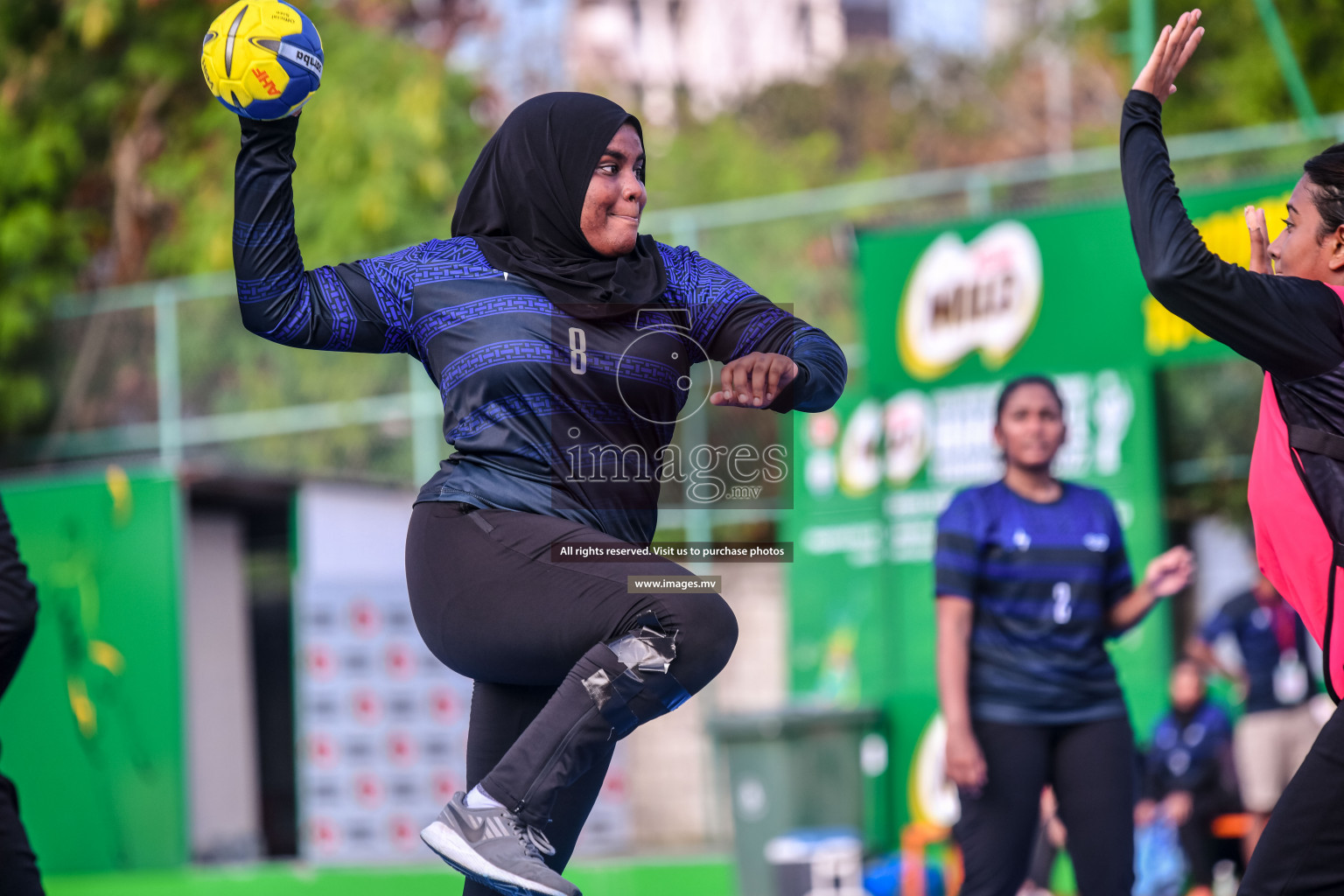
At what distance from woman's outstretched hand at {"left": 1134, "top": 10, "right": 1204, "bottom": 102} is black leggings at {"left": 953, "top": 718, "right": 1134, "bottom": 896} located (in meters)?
2.38

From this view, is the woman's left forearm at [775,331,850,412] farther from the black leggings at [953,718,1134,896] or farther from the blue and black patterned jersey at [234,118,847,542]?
the black leggings at [953,718,1134,896]

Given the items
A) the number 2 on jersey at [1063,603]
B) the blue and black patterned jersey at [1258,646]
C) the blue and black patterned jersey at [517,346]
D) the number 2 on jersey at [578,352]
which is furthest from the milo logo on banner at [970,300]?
the number 2 on jersey at [578,352]

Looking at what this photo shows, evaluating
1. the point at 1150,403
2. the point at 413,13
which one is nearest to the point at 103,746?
the point at 1150,403

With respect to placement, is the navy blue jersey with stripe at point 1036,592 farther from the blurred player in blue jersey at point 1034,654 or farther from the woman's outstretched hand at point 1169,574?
the woman's outstretched hand at point 1169,574

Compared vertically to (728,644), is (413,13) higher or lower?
higher

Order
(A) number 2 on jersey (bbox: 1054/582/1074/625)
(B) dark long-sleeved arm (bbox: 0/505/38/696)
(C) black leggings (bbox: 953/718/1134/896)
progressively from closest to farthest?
(B) dark long-sleeved arm (bbox: 0/505/38/696) → (C) black leggings (bbox: 953/718/1134/896) → (A) number 2 on jersey (bbox: 1054/582/1074/625)

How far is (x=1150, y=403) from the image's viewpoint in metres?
9.62

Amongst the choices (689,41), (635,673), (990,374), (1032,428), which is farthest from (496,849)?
(689,41)

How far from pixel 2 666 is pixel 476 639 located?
1.71 metres

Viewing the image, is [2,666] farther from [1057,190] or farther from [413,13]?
[413,13]

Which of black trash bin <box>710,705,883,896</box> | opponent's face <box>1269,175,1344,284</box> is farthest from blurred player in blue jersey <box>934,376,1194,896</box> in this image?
black trash bin <box>710,705,883,896</box>

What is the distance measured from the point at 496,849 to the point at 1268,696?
24.8 ft

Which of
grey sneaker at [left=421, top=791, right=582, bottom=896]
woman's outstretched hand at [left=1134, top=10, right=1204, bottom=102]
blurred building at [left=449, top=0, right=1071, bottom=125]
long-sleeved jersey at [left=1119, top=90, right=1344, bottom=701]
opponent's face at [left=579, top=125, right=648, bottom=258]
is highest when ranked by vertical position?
blurred building at [left=449, top=0, right=1071, bottom=125]

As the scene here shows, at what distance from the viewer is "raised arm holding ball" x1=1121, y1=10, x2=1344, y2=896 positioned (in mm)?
3539
